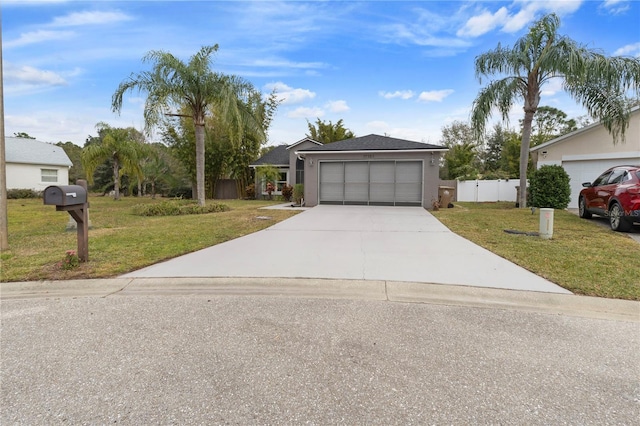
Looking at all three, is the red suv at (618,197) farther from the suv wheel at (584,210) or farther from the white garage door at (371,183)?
the white garage door at (371,183)

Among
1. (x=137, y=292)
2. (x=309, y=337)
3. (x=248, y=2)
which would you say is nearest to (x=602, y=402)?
(x=309, y=337)

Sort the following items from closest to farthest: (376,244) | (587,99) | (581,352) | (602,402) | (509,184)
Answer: (602,402), (581,352), (376,244), (587,99), (509,184)

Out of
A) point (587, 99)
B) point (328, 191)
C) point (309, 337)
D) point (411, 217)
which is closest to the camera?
point (309, 337)

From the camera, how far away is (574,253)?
6262mm

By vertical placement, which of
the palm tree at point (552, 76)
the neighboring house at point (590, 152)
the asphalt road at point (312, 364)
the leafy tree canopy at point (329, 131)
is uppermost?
the leafy tree canopy at point (329, 131)

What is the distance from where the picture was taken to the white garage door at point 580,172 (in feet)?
50.0

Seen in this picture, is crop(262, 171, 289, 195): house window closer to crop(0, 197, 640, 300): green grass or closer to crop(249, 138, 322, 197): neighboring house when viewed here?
crop(249, 138, 322, 197): neighboring house

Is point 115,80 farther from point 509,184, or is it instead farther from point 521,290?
point 509,184

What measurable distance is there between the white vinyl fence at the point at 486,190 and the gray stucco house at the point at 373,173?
6.07 m

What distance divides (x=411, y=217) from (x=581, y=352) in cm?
920

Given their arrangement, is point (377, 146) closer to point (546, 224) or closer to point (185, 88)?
point (185, 88)

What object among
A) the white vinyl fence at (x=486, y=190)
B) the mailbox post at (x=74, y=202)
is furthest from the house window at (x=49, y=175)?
the white vinyl fence at (x=486, y=190)

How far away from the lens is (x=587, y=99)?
13211 mm

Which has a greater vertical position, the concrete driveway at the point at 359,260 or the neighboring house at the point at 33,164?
the neighboring house at the point at 33,164
